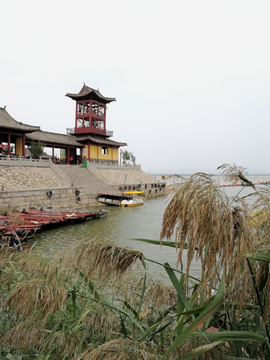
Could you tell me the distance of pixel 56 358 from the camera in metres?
2.38

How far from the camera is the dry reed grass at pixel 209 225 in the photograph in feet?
3.56

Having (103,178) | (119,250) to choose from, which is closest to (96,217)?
(103,178)

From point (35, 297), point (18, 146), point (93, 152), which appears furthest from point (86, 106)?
point (35, 297)

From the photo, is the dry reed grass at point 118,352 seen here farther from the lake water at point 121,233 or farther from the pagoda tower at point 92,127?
the pagoda tower at point 92,127

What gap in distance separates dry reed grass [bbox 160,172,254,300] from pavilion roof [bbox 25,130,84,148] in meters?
27.9

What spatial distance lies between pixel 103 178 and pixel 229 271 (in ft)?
90.1

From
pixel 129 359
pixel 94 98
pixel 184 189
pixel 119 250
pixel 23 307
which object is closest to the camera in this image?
pixel 184 189

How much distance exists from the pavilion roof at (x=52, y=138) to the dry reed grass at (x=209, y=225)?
91.4ft

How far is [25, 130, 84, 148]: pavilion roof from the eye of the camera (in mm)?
27100

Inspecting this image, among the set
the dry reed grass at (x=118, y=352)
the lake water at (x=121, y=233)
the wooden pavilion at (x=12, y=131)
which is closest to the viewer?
the dry reed grass at (x=118, y=352)

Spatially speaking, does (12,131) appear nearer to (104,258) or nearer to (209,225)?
(104,258)

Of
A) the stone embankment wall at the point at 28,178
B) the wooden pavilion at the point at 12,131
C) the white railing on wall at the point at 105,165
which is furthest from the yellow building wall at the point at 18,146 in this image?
the white railing on wall at the point at 105,165

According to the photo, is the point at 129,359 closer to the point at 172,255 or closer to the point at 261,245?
the point at 261,245

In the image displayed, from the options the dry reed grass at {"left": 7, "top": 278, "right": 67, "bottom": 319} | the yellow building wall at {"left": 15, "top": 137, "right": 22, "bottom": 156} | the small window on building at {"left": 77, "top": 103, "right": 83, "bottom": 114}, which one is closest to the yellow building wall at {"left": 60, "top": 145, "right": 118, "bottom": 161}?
the small window on building at {"left": 77, "top": 103, "right": 83, "bottom": 114}
